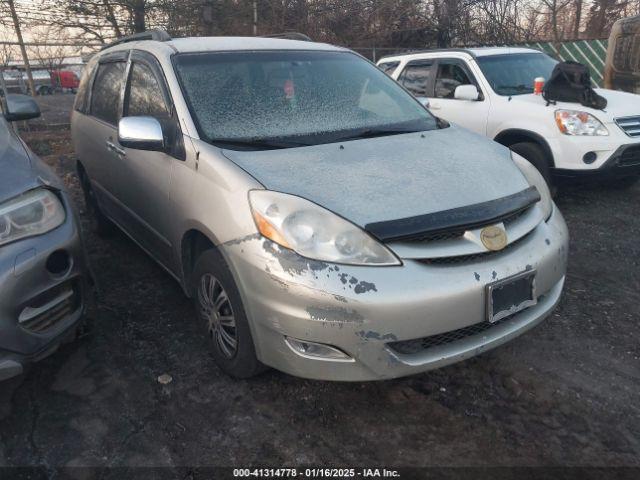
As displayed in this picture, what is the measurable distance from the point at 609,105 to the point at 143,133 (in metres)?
4.69

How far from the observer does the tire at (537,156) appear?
5.03 m

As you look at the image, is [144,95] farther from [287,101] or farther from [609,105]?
[609,105]

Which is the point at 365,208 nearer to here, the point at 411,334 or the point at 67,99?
the point at 411,334

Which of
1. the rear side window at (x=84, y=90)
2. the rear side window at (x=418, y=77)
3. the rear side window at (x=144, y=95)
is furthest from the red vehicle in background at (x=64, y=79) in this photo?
the rear side window at (x=144, y=95)

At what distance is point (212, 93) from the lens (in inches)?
113

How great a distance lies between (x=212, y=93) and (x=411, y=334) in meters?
1.79

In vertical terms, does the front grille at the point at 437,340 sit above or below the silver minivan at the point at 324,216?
below

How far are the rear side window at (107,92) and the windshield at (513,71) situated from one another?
3.97 meters

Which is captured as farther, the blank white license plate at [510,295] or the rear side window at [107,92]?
the rear side window at [107,92]

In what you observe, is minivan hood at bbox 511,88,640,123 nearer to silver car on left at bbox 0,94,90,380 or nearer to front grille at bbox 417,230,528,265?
front grille at bbox 417,230,528,265

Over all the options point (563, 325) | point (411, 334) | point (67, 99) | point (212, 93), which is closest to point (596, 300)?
point (563, 325)

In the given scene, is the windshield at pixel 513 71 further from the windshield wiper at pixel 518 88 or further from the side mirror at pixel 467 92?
the side mirror at pixel 467 92

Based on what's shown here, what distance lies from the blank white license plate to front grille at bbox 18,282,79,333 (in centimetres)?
193

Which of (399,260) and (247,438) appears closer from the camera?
(399,260)
